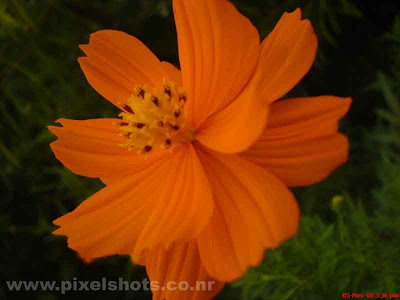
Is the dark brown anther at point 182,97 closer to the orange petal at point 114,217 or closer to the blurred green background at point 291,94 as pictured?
the orange petal at point 114,217

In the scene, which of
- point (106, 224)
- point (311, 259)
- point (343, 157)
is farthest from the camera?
point (311, 259)

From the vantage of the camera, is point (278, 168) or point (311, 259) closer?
point (278, 168)

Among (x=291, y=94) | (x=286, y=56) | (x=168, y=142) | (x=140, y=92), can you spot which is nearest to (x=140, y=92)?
(x=140, y=92)

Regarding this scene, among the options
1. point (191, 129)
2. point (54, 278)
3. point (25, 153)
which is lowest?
point (54, 278)

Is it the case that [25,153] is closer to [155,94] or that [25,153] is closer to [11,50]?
[11,50]

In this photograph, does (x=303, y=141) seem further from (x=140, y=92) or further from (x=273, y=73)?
(x=140, y=92)

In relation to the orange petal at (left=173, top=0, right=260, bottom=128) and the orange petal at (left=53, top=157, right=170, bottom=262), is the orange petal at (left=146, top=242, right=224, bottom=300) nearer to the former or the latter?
the orange petal at (left=53, top=157, right=170, bottom=262)

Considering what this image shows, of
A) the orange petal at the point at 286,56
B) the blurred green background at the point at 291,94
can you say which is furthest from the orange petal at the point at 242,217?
the blurred green background at the point at 291,94

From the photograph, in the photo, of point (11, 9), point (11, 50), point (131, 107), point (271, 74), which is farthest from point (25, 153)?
Result: point (271, 74)
